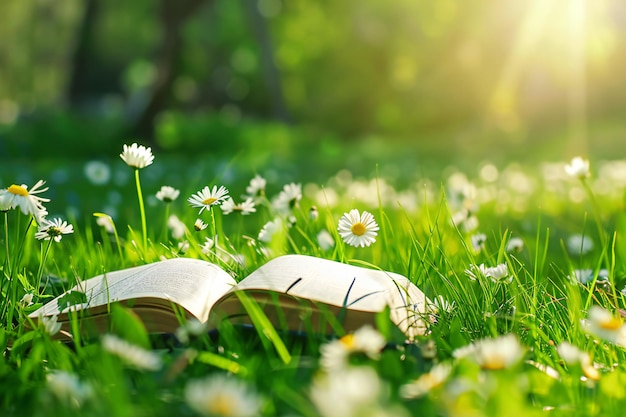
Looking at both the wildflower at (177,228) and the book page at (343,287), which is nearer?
the book page at (343,287)

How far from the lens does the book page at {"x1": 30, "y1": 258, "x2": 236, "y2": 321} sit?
5.67 ft

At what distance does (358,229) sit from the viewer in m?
2.03

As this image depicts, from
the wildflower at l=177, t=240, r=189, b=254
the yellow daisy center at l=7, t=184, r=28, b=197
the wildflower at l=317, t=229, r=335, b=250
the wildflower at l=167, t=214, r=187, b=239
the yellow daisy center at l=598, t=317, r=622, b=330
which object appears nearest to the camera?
the yellow daisy center at l=598, t=317, r=622, b=330

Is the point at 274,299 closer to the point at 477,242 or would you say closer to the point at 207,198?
the point at 207,198

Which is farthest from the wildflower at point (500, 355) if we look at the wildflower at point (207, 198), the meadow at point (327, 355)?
the wildflower at point (207, 198)

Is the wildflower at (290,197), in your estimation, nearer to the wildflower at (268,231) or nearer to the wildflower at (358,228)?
the wildflower at (268,231)

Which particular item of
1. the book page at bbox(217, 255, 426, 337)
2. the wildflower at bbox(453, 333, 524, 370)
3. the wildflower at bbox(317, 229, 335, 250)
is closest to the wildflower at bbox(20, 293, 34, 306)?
the book page at bbox(217, 255, 426, 337)

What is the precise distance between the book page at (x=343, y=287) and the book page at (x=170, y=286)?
11 cm

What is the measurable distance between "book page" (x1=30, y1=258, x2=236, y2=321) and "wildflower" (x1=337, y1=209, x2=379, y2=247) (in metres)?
0.34

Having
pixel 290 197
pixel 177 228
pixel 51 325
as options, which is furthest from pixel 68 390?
pixel 177 228

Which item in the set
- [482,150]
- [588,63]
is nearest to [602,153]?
[482,150]

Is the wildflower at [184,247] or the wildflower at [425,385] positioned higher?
the wildflower at [425,385]

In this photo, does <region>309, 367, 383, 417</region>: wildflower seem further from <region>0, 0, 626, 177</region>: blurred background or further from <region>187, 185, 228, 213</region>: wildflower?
<region>0, 0, 626, 177</region>: blurred background

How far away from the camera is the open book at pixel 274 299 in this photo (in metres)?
1.66
